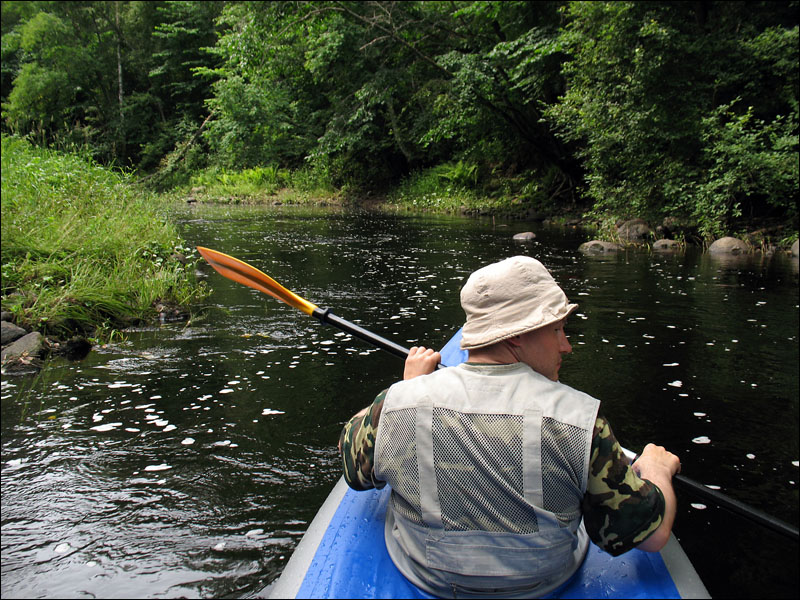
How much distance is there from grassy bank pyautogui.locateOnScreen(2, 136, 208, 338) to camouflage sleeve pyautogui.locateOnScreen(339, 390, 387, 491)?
14.9 feet

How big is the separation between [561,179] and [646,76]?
731cm

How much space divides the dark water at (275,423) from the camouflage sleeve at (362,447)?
0.98 meters

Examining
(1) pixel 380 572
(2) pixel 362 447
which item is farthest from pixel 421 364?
(1) pixel 380 572

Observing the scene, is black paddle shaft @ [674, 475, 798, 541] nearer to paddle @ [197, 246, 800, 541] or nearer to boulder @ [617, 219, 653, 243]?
paddle @ [197, 246, 800, 541]

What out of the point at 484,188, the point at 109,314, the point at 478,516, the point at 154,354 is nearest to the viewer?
the point at 478,516

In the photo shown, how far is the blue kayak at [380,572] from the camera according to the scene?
1.82 m

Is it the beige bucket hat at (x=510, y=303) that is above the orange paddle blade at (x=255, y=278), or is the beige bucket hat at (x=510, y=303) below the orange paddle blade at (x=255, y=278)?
above

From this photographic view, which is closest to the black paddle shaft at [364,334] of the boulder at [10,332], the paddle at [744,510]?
the paddle at [744,510]

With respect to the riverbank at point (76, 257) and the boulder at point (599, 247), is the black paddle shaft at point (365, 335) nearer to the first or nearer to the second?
the riverbank at point (76, 257)

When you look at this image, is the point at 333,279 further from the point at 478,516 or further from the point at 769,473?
the point at 478,516

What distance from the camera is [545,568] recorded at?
1.73m

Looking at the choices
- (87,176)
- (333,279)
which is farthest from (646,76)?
(87,176)

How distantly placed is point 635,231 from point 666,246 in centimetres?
114

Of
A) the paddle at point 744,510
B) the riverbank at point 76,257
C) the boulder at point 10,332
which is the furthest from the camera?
the riverbank at point 76,257
